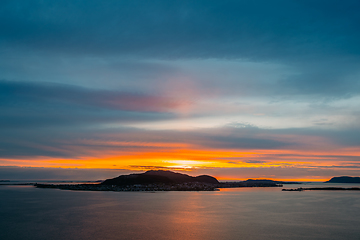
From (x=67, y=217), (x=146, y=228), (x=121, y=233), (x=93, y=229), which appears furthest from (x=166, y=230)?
(x=67, y=217)

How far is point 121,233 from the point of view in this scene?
29.0 meters

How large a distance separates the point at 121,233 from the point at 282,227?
18.3m

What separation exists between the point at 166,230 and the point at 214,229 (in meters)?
5.34

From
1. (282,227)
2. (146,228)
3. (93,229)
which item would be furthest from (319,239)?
(93,229)

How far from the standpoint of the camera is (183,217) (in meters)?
41.1

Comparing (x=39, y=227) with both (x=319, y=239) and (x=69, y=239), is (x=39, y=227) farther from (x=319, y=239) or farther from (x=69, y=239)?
(x=319, y=239)

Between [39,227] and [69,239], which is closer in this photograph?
[69,239]

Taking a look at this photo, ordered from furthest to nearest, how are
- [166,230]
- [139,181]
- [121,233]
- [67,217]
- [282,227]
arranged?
[139,181], [67,217], [282,227], [166,230], [121,233]

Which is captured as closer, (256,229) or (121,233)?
(121,233)

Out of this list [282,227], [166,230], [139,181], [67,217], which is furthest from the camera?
[139,181]

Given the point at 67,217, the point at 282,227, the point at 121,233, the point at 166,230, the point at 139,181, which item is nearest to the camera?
the point at 121,233

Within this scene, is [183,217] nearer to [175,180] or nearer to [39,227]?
[39,227]

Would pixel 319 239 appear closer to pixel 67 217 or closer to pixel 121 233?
pixel 121 233

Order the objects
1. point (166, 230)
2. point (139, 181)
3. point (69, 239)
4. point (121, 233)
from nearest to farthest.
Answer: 1. point (69, 239)
2. point (121, 233)
3. point (166, 230)
4. point (139, 181)
